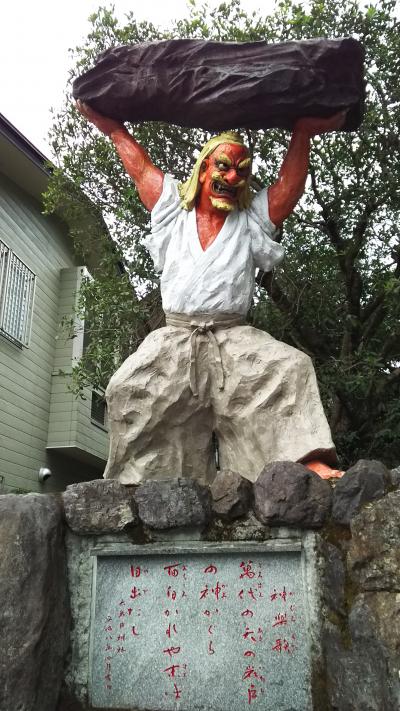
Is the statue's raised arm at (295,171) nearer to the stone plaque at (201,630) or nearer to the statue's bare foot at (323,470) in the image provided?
the statue's bare foot at (323,470)

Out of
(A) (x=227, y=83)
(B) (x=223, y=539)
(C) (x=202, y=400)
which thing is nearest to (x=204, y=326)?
(C) (x=202, y=400)

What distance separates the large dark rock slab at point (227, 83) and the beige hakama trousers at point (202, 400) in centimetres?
127

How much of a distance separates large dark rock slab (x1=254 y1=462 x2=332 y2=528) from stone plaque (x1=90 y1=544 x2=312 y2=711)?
13cm

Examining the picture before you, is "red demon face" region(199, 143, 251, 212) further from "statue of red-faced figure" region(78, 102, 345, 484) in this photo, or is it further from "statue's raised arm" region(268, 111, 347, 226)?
"statue's raised arm" region(268, 111, 347, 226)

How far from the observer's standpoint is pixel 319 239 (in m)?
7.64

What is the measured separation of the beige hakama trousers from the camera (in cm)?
300

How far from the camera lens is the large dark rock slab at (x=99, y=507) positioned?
2477 millimetres

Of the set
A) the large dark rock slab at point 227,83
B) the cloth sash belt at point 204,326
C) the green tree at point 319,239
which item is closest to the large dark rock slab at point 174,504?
the cloth sash belt at point 204,326

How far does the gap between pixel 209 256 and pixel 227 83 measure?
1.00 meters

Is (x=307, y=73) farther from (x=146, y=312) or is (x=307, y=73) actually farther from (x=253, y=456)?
(x=146, y=312)

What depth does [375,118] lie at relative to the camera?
6.47 meters

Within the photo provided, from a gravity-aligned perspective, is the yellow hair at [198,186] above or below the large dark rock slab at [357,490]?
above

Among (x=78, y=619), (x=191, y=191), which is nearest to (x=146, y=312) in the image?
(x=191, y=191)

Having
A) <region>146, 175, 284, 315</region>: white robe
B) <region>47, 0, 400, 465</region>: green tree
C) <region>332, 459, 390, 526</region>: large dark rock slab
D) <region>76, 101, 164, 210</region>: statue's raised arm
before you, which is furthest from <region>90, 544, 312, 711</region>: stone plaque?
<region>47, 0, 400, 465</region>: green tree
